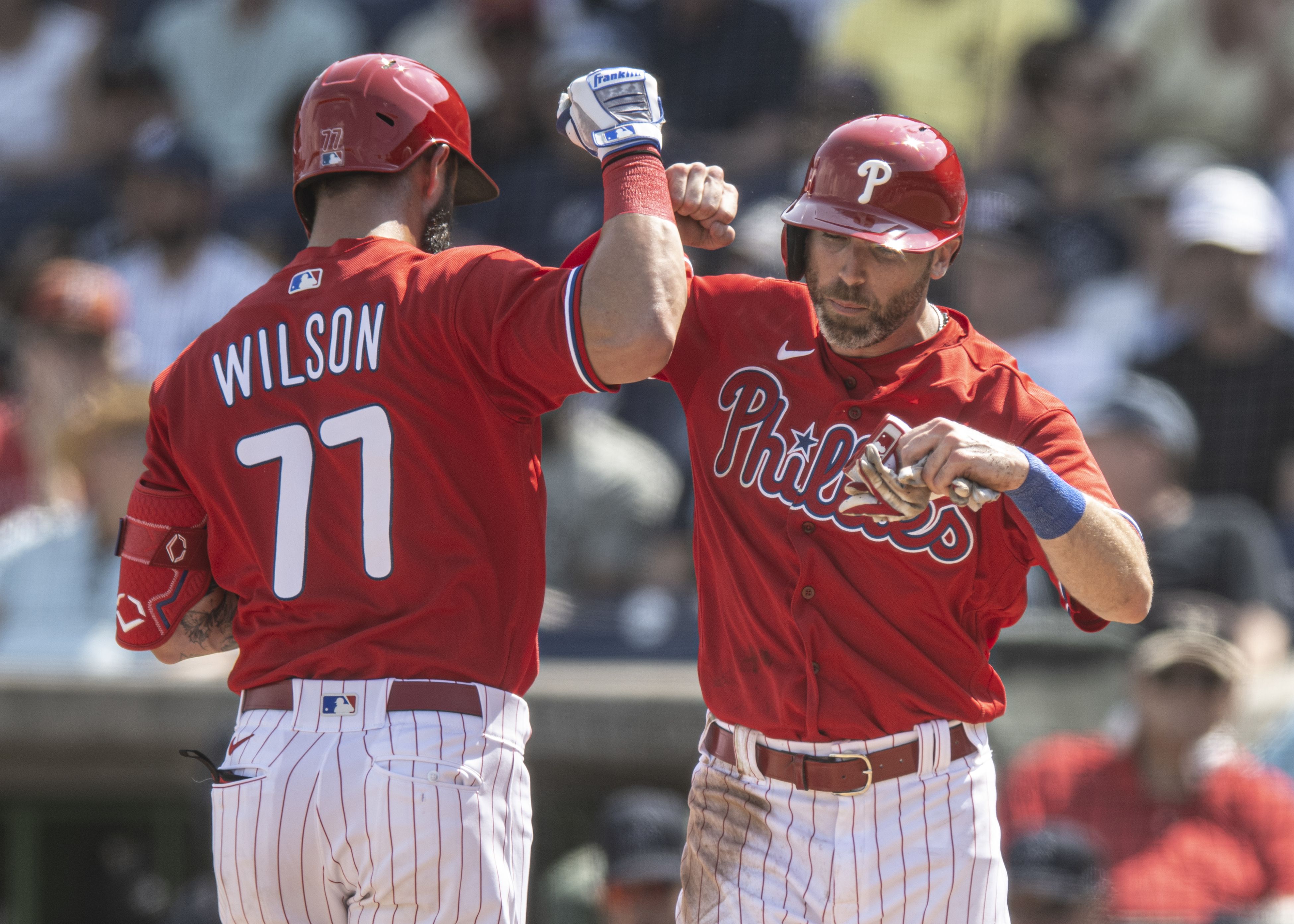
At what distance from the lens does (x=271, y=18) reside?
8.47 metres

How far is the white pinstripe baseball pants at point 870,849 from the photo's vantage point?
2564 millimetres

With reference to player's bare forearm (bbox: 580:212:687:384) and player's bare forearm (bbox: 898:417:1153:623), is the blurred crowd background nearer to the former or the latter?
player's bare forearm (bbox: 898:417:1153:623)

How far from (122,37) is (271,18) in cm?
125

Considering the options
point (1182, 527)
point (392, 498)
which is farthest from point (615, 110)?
point (1182, 527)

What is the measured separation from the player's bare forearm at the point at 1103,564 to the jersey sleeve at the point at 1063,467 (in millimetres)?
34

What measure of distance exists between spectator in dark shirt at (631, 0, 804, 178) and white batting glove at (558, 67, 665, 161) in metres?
3.70

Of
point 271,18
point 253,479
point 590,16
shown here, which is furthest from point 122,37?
point 253,479

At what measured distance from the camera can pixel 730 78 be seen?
270 inches

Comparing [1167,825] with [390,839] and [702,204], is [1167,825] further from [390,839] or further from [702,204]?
[390,839]

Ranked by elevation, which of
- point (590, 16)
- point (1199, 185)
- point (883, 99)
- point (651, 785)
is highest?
point (590, 16)

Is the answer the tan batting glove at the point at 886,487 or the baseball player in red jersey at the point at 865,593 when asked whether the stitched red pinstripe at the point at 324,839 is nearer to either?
the baseball player in red jersey at the point at 865,593

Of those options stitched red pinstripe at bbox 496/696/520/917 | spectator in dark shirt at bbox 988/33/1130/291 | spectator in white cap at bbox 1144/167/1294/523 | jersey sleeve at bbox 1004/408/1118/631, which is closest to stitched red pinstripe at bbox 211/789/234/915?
stitched red pinstripe at bbox 496/696/520/917

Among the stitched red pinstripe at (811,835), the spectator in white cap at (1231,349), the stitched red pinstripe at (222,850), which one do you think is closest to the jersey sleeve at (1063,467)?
the stitched red pinstripe at (811,835)

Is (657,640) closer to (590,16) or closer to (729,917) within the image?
(729,917)
